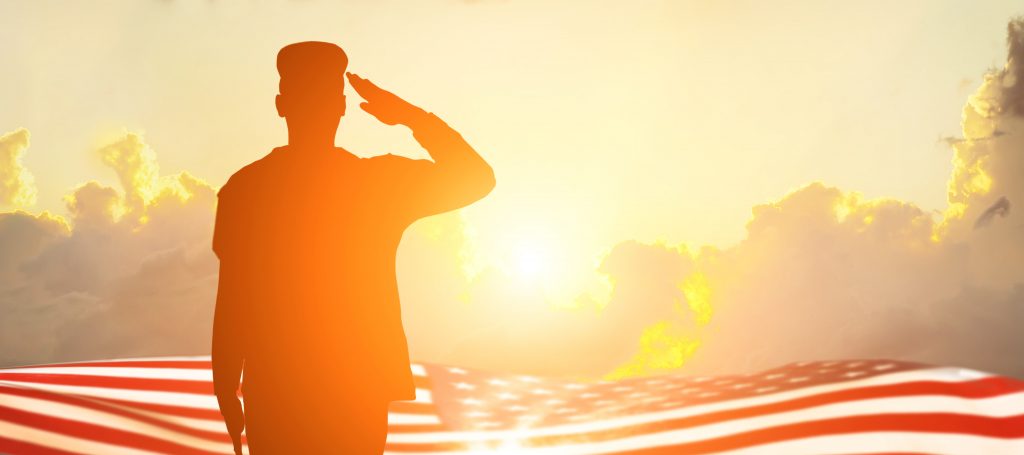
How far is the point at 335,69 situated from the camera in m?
4.31

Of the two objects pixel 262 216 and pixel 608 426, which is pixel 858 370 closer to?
pixel 608 426

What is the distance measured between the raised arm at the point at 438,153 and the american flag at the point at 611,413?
679cm

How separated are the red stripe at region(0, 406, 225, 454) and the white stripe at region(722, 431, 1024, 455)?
21.8ft

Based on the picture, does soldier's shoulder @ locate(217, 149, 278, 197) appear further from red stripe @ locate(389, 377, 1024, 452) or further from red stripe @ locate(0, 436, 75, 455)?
red stripe @ locate(389, 377, 1024, 452)

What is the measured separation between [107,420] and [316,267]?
24.5ft

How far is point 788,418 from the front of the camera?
10.3 meters

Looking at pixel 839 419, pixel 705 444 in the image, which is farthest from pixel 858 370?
pixel 705 444

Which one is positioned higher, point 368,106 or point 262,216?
point 368,106

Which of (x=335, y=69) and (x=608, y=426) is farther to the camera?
(x=608, y=426)

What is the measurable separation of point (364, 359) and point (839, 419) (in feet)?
24.0

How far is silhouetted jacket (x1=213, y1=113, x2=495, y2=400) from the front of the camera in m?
4.23

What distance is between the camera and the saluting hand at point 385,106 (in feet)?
13.9

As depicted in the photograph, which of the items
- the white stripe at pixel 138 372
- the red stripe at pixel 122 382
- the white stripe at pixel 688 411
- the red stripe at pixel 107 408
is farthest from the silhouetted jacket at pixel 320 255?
the white stripe at pixel 138 372

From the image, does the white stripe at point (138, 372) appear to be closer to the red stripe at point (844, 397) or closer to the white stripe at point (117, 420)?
the white stripe at point (117, 420)
